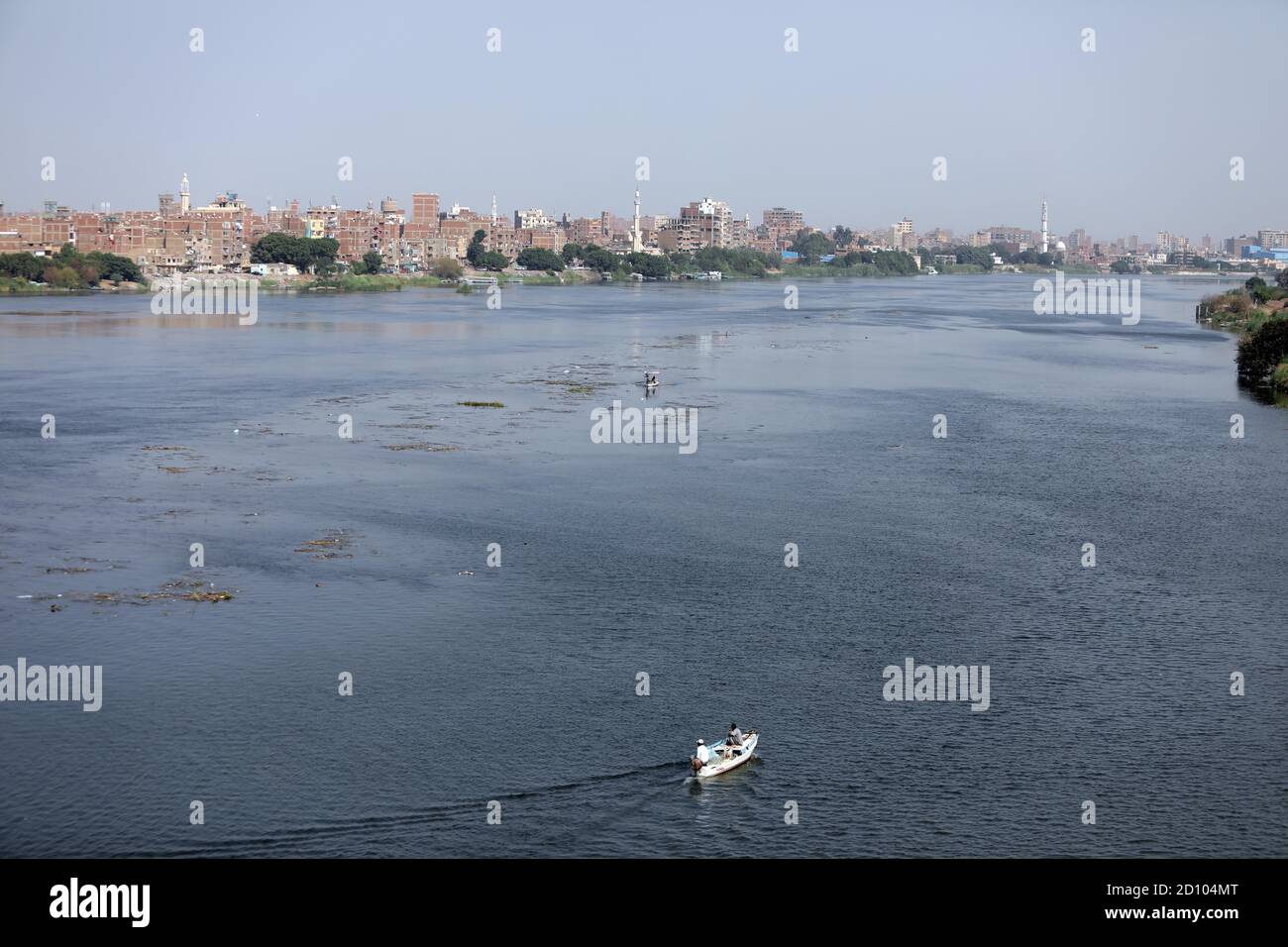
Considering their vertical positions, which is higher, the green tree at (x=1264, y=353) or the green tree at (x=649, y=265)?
the green tree at (x=649, y=265)

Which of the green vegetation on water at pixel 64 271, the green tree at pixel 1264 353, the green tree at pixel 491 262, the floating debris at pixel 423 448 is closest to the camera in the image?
the floating debris at pixel 423 448

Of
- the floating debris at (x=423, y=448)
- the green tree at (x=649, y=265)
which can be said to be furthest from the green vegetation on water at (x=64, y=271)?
the floating debris at (x=423, y=448)

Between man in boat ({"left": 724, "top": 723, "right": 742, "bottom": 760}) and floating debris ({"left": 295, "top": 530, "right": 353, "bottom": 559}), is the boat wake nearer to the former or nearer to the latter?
man in boat ({"left": 724, "top": 723, "right": 742, "bottom": 760})

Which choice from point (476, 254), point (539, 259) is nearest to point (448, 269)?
point (476, 254)

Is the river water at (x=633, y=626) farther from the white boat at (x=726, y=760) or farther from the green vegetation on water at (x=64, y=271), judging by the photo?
the green vegetation on water at (x=64, y=271)

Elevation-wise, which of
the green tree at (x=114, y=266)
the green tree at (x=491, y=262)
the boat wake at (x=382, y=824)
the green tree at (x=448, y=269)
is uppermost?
the green tree at (x=491, y=262)
